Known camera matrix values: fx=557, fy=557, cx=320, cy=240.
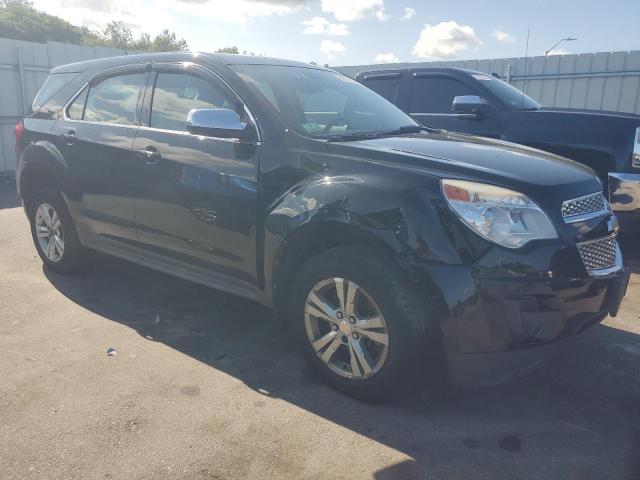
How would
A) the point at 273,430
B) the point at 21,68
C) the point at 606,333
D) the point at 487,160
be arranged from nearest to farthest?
the point at 273,430 → the point at 487,160 → the point at 606,333 → the point at 21,68

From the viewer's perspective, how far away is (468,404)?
9.80ft

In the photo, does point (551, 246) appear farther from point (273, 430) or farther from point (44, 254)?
point (44, 254)

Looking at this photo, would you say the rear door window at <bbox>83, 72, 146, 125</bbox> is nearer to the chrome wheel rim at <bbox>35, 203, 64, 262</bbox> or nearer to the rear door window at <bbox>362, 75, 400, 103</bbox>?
the chrome wheel rim at <bbox>35, 203, 64, 262</bbox>

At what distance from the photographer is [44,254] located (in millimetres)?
5039

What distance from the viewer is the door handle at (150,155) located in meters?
3.71

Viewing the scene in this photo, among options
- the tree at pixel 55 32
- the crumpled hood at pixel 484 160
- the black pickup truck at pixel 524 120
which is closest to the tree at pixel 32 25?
the tree at pixel 55 32

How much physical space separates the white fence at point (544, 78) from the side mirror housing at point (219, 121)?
9.63 metres

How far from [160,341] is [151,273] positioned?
1.59 meters

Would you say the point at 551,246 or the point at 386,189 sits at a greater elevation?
the point at 386,189

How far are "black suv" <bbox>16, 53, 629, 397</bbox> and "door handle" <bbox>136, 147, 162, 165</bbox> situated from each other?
0.02m

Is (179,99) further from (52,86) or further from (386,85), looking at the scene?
(386,85)

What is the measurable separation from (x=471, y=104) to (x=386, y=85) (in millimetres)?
1405

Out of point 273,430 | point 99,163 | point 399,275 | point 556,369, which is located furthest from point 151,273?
point 556,369

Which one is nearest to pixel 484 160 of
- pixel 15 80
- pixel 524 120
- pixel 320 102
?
pixel 320 102
